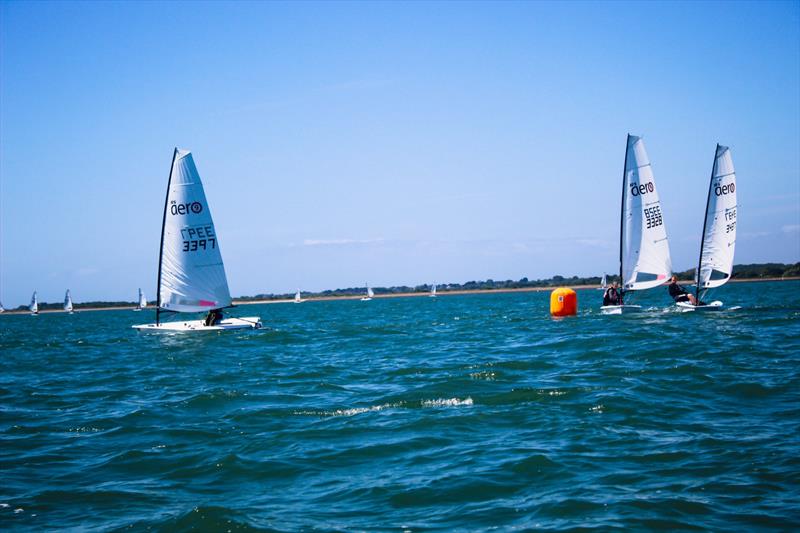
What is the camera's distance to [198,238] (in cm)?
3164

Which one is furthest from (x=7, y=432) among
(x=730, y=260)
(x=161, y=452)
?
(x=730, y=260)

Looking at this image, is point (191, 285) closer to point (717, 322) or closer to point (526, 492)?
point (717, 322)

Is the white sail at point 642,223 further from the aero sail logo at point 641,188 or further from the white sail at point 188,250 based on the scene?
the white sail at point 188,250

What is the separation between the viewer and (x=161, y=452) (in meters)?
9.73

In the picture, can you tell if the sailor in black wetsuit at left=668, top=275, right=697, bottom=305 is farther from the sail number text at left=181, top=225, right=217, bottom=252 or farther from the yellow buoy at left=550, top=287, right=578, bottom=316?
the sail number text at left=181, top=225, right=217, bottom=252

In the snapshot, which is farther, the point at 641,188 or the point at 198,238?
the point at 641,188

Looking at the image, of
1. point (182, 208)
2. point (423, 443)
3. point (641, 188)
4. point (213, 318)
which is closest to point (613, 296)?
point (641, 188)

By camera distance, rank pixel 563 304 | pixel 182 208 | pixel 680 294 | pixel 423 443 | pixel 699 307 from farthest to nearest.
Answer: pixel 563 304, pixel 680 294, pixel 699 307, pixel 182 208, pixel 423 443

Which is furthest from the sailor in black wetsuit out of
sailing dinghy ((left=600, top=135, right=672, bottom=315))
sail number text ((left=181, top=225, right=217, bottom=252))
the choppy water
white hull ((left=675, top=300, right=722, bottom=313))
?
sail number text ((left=181, top=225, right=217, bottom=252))

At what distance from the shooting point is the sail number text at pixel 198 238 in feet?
103

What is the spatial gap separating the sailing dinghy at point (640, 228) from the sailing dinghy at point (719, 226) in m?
1.79

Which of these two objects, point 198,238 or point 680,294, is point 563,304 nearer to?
point 680,294

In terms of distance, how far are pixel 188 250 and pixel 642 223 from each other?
22.8 m

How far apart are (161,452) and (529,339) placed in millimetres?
16165
